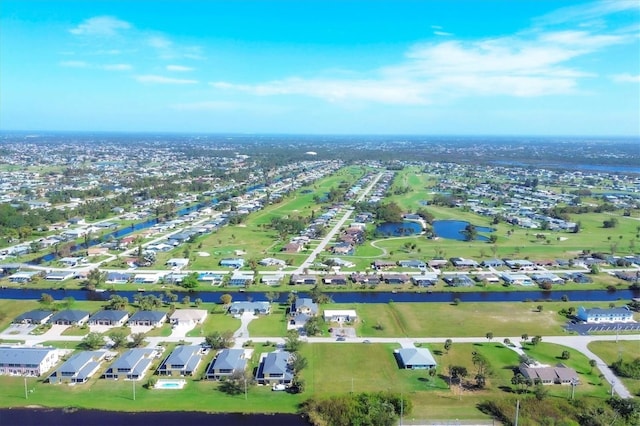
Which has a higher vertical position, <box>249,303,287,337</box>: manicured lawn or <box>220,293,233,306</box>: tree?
<box>220,293,233,306</box>: tree

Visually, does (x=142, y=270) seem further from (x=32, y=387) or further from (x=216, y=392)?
(x=216, y=392)

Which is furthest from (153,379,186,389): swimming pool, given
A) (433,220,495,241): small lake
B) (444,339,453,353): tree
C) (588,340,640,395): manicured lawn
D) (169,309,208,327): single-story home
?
(433,220,495,241): small lake

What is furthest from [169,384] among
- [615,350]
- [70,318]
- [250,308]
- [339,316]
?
[615,350]

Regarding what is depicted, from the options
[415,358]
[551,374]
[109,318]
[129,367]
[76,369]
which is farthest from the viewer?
[109,318]

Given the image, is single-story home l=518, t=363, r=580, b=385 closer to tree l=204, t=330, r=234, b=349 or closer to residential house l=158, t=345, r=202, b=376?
tree l=204, t=330, r=234, b=349

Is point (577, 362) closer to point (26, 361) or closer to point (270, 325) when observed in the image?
point (270, 325)

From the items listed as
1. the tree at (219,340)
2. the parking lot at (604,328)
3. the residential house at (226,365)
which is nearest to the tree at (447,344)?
the parking lot at (604,328)

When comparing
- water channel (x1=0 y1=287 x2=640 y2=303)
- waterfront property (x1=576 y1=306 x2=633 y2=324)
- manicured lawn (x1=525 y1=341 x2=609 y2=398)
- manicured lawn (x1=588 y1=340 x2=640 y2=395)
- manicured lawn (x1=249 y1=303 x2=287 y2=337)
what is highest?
waterfront property (x1=576 y1=306 x2=633 y2=324)

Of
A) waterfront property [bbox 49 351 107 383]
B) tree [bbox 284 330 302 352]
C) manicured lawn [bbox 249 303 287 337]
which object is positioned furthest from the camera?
manicured lawn [bbox 249 303 287 337]
